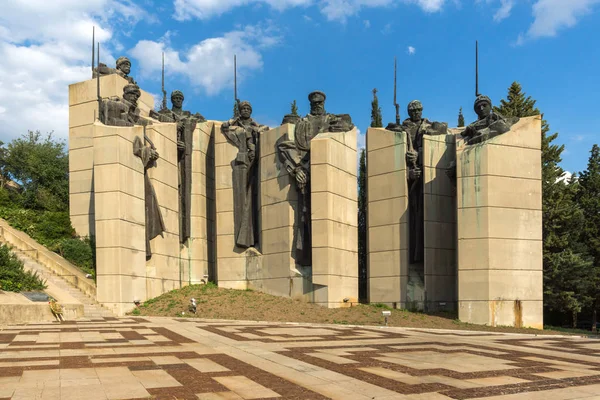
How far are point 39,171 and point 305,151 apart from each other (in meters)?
15.9

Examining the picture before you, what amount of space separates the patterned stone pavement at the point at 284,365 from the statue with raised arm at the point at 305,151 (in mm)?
7612

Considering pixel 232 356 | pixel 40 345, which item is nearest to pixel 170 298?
pixel 40 345

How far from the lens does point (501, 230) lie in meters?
19.1

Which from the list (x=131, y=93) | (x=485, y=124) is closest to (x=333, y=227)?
(x=485, y=124)

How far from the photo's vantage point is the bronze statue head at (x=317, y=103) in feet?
76.1

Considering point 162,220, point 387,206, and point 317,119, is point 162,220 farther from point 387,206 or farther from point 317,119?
point 387,206

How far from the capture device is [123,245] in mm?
20031

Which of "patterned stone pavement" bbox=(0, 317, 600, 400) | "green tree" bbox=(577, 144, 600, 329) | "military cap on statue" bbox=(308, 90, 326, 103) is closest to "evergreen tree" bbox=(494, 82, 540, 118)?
"green tree" bbox=(577, 144, 600, 329)

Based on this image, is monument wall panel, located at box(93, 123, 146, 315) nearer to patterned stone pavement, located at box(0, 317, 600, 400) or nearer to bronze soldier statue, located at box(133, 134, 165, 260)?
bronze soldier statue, located at box(133, 134, 165, 260)

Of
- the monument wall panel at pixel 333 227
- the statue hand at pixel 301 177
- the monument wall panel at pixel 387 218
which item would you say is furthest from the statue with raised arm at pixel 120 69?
the monument wall panel at pixel 387 218

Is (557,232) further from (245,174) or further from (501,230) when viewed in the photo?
(245,174)

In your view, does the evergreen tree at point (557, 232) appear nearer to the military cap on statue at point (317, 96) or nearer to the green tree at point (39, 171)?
the military cap on statue at point (317, 96)

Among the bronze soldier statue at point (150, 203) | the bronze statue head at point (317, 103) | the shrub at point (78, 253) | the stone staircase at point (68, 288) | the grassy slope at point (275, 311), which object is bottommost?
the grassy slope at point (275, 311)

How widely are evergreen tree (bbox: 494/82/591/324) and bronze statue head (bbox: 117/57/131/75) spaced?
20.4m
